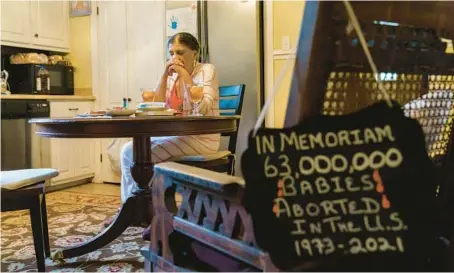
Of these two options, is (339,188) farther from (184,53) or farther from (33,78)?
(33,78)

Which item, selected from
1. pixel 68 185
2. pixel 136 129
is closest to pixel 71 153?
pixel 68 185

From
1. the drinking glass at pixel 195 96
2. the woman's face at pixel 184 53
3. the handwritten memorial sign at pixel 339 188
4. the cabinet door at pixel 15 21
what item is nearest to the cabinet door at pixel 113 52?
the cabinet door at pixel 15 21

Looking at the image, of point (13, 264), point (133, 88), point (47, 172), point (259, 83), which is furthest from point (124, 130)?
point (133, 88)

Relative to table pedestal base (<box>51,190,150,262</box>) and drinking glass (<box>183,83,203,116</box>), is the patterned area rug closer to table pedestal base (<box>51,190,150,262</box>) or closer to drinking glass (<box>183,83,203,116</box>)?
table pedestal base (<box>51,190,150,262</box>)

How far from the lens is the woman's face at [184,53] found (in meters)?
2.61

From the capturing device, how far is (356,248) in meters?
0.69

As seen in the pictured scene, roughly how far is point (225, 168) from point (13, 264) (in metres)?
1.17

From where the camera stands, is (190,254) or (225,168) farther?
(225,168)

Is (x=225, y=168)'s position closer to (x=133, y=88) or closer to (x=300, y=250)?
(x=300, y=250)

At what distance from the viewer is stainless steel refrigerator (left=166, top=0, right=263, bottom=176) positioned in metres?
3.69

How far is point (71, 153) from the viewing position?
4.52 m

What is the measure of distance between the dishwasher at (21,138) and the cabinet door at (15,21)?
694mm

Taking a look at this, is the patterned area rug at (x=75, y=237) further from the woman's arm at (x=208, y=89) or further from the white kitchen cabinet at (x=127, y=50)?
the white kitchen cabinet at (x=127, y=50)

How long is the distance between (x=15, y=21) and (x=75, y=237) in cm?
256
